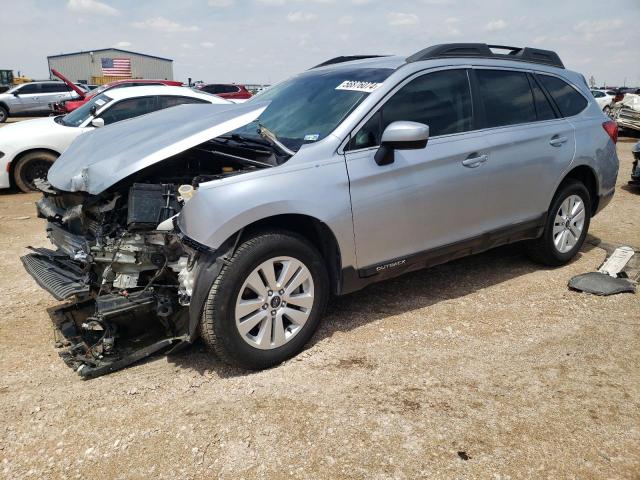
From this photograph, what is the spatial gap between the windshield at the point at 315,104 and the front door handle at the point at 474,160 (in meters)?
0.86

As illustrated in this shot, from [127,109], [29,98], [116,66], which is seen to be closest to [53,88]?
[29,98]

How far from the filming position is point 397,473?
7.50ft

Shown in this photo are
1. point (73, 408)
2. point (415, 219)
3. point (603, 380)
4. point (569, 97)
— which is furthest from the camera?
point (569, 97)

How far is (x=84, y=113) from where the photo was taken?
812cm

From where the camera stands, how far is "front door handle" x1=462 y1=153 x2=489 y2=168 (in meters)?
3.75

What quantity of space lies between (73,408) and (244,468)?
1.08 metres

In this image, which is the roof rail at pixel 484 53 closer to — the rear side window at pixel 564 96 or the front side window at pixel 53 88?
the rear side window at pixel 564 96

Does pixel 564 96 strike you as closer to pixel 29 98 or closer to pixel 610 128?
pixel 610 128

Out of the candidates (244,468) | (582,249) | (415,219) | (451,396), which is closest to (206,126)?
(415,219)

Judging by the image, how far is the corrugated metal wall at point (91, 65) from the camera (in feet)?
189

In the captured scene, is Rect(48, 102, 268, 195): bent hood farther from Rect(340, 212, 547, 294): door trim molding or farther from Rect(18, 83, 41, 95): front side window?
Rect(18, 83, 41, 95): front side window

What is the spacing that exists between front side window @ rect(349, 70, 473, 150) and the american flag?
5247cm

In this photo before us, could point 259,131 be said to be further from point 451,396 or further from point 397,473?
point 397,473

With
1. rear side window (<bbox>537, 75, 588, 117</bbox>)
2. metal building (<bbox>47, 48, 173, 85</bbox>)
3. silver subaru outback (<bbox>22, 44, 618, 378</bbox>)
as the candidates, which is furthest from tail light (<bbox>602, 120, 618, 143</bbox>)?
metal building (<bbox>47, 48, 173, 85</bbox>)
